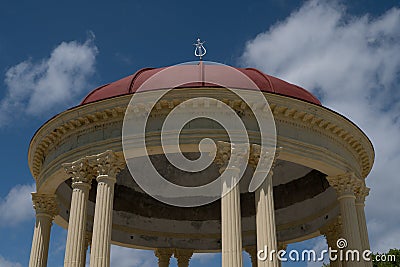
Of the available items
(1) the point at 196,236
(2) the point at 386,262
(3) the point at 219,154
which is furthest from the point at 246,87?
(2) the point at 386,262

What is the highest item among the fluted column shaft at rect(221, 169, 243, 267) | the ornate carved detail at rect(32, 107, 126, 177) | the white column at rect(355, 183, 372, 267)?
the ornate carved detail at rect(32, 107, 126, 177)

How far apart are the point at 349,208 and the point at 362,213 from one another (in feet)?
5.90

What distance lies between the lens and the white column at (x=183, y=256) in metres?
38.8

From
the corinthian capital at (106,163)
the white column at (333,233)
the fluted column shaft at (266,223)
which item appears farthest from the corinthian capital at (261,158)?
the white column at (333,233)

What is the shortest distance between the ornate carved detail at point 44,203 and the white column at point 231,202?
36.6 feet

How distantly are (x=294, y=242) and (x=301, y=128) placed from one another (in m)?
13.8

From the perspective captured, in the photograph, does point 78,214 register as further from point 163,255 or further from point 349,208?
point 163,255

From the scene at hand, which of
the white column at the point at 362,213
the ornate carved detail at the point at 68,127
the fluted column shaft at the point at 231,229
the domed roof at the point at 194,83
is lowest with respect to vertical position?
the fluted column shaft at the point at 231,229

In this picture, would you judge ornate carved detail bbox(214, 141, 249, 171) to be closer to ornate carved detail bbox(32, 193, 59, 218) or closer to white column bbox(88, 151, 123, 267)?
white column bbox(88, 151, 123, 267)

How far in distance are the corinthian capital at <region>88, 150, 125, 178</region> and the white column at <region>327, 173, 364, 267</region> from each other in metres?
11.8

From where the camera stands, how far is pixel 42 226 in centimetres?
2911

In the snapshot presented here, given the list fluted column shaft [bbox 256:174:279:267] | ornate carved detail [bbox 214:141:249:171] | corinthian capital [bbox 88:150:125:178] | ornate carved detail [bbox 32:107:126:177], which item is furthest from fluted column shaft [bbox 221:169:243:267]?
ornate carved detail [bbox 32:107:126:177]

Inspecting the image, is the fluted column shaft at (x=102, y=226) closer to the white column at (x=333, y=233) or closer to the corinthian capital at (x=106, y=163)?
the corinthian capital at (x=106, y=163)

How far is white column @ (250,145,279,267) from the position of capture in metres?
23.0
